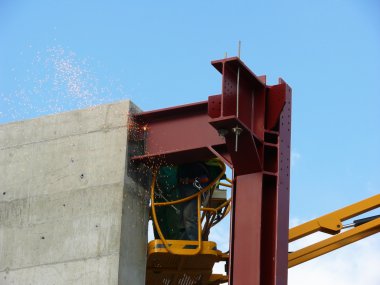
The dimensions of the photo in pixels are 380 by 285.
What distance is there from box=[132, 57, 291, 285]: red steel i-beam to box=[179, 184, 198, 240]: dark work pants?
1.10 metres

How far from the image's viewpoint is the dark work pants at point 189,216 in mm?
15766

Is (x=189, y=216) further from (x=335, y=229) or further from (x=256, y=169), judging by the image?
(x=335, y=229)

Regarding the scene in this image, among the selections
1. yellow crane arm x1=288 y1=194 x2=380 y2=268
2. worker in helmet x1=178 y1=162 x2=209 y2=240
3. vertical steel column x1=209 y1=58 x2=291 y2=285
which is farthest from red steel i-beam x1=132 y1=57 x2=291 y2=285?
yellow crane arm x1=288 y1=194 x2=380 y2=268

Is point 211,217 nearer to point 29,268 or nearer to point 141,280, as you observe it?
point 141,280

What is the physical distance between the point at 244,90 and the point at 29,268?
3.93 metres

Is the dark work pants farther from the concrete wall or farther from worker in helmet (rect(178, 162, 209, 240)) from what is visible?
the concrete wall

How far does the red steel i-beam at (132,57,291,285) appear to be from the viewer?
13.7m

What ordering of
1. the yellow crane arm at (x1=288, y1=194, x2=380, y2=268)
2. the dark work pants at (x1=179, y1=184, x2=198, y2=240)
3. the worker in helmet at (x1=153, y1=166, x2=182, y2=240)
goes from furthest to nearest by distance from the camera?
the yellow crane arm at (x1=288, y1=194, x2=380, y2=268) → the worker in helmet at (x1=153, y1=166, x2=182, y2=240) → the dark work pants at (x1=179, y1=184, x2=198, y2=240)

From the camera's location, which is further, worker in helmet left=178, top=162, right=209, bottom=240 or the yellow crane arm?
the yellow crane arm

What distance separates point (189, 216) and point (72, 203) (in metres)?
1.77

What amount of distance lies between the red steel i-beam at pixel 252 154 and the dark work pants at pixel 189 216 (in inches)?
43.3

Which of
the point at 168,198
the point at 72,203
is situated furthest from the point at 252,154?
the point at 72,203

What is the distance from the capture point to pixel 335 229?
16531mm

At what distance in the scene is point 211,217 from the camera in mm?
16188
